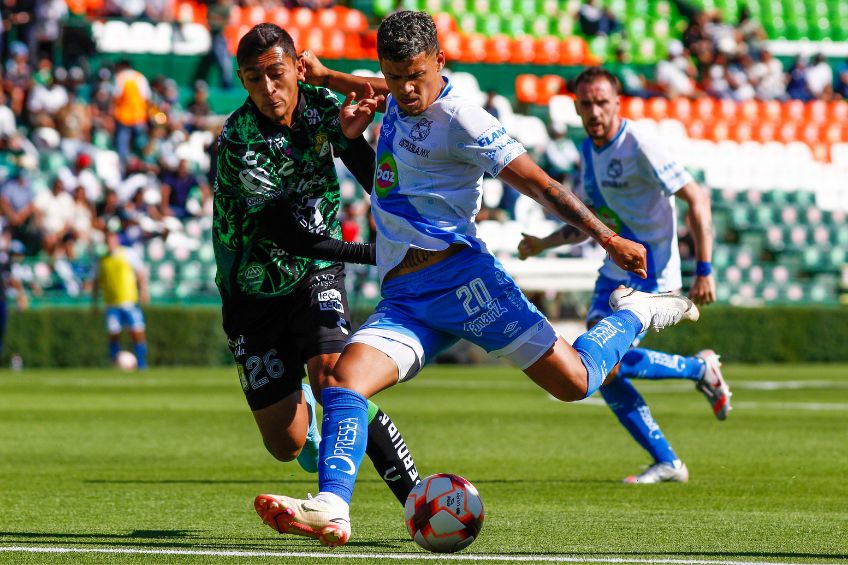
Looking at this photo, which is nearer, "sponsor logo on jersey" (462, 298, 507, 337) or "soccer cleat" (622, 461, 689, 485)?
"sponsor logo on jersey" (462, 298, 507, 337)

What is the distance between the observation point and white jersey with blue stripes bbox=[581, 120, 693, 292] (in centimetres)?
948

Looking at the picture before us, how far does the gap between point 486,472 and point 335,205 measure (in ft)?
11.6

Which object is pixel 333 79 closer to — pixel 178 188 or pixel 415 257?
Result: pixel 415 257

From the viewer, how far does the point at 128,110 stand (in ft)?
85.8

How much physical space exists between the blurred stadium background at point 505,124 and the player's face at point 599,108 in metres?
11.7

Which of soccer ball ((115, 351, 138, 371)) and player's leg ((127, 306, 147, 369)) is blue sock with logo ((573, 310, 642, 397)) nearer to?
player's leg ((127, 306, 147, 369))

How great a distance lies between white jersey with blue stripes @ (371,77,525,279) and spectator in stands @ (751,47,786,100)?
89.8 ft

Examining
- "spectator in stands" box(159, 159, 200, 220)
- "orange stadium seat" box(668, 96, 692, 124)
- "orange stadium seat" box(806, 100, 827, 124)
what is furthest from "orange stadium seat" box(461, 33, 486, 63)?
"spectator in stands" box(159, 159, 200, 220)

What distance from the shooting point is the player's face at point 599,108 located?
9.42 metres

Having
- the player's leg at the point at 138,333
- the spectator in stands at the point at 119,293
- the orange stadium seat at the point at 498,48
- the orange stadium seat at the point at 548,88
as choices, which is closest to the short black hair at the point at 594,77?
the spectator in stands at the point at 119,293

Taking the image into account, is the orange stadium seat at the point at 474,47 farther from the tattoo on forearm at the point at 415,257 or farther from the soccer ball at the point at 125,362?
the tattoo on forearm at the point at 415,257

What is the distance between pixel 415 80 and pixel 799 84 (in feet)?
92.6

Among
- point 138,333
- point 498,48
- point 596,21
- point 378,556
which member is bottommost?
point 138,333

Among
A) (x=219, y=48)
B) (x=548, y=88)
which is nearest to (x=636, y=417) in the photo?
(x=219, y=48)
